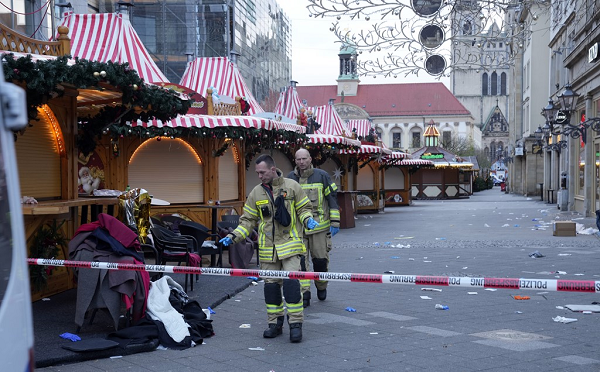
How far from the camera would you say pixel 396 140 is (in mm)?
119250

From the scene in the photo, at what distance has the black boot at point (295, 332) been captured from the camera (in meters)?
7.04

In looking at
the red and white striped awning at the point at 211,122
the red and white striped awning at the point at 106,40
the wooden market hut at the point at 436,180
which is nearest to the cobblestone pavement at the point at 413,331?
the red and white striped awning at the point at 211,122

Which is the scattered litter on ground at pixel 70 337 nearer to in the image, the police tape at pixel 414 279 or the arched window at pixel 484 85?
the police tape at pixel 414 279

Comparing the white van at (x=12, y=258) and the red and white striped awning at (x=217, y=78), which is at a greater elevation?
the red and white striped awning at (x=217, y=78)

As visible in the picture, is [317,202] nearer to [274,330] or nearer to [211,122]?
[274,330]

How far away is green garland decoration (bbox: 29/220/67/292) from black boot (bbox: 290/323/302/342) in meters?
3.51

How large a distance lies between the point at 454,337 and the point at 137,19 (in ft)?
106

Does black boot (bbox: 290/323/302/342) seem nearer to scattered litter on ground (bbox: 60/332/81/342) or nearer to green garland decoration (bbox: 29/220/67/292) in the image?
scattered litter on ground (bbox: 60/332/81/342)

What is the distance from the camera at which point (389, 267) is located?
1279cm

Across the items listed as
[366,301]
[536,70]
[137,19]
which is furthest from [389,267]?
[536,70]

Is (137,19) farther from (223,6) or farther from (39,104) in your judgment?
(39,104)

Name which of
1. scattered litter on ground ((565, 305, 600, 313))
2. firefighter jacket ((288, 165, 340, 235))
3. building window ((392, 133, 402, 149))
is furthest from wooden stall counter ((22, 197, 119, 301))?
building window ((392, 133, 402, 149))

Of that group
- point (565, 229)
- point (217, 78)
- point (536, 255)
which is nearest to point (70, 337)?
point (536, 255)

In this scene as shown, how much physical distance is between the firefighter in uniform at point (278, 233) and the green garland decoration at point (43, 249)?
295 centimetres
